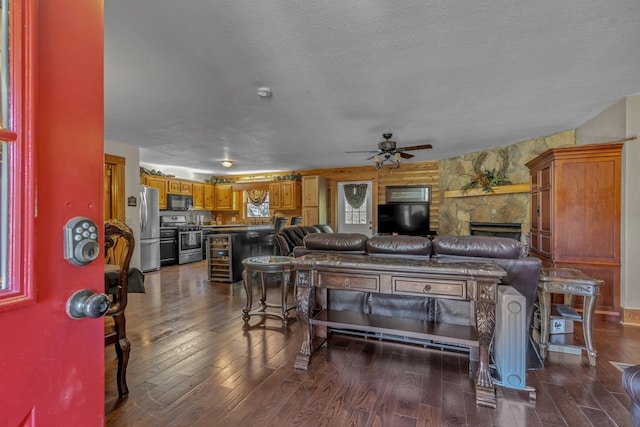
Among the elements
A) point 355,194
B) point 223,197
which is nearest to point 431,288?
point 355,194

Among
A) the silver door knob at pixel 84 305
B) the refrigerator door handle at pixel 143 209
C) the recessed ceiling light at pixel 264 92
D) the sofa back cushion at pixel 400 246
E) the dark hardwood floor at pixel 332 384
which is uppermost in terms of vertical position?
the recessed ceiling light at pixel 264 92

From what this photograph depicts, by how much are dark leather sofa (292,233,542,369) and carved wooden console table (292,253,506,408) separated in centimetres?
16

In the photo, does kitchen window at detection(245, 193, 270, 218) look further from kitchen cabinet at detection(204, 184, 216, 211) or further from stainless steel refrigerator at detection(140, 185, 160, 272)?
stainless steel refrigerator at detection(140, 185, 160, 272)

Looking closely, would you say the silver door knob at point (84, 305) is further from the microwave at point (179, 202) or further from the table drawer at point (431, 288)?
the microwave at point (179, 202)

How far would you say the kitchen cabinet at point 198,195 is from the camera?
26.8ft

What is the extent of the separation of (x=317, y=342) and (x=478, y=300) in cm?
141

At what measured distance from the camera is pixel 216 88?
2.85m

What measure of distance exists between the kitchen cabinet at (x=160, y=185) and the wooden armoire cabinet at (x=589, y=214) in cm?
728

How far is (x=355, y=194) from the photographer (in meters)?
7.80

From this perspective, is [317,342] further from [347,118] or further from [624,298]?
[624,298]

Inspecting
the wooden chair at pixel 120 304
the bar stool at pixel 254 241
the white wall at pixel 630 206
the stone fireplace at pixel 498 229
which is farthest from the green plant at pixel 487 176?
the wooden chair at pixel 120 304

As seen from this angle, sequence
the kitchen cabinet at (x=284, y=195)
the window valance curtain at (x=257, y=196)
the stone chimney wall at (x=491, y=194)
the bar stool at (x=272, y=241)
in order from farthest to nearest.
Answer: the window valance curtain at (x=257, y=196)
the kitchen cabinet at (x=284, y=195)
the bar stool at (x=272, y=241)
the stone chimney wall at (x=491, y=194)

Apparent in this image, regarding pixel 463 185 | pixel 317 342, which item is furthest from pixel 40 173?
pixel 463 185

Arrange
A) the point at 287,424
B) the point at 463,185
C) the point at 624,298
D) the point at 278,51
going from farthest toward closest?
the point at 463,185 → the point at 624,298 → the point at 278,51 → the point at 287,424
